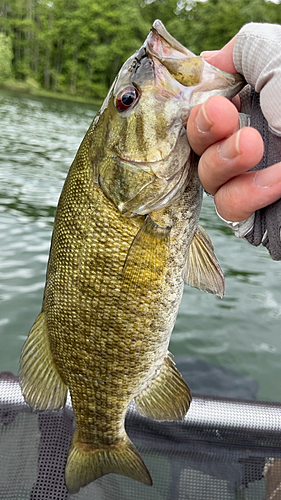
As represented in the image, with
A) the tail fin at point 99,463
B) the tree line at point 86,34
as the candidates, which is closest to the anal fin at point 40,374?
the tail fin at point 99,463

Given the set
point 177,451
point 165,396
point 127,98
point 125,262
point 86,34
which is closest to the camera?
point 127,98

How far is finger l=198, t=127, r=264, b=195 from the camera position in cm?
122

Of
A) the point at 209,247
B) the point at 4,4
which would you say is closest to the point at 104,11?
the point at 4,4

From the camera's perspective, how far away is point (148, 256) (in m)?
1.76

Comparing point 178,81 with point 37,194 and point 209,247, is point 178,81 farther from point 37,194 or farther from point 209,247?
point 37,194

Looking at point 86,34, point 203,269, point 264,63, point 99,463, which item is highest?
point 86,34

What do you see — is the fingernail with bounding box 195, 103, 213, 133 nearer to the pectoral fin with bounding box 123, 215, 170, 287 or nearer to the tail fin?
the pectoral fin with bounding box 123, 215, 170, 287

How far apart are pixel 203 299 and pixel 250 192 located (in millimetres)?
4217

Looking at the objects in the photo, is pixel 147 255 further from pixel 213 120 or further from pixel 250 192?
pixel 213 120

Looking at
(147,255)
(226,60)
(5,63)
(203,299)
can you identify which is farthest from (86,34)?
(147,255)

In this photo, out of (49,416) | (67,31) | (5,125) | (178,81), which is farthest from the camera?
(67,31)

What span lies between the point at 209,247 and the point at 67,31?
57908mm

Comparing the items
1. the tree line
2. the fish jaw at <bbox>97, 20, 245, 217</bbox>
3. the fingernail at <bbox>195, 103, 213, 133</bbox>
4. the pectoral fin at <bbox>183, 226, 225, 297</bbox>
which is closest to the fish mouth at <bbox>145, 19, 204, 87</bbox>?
the fish jaw at <bbox>97, 20, 245, 217</bbox>

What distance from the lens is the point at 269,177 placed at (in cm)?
139
